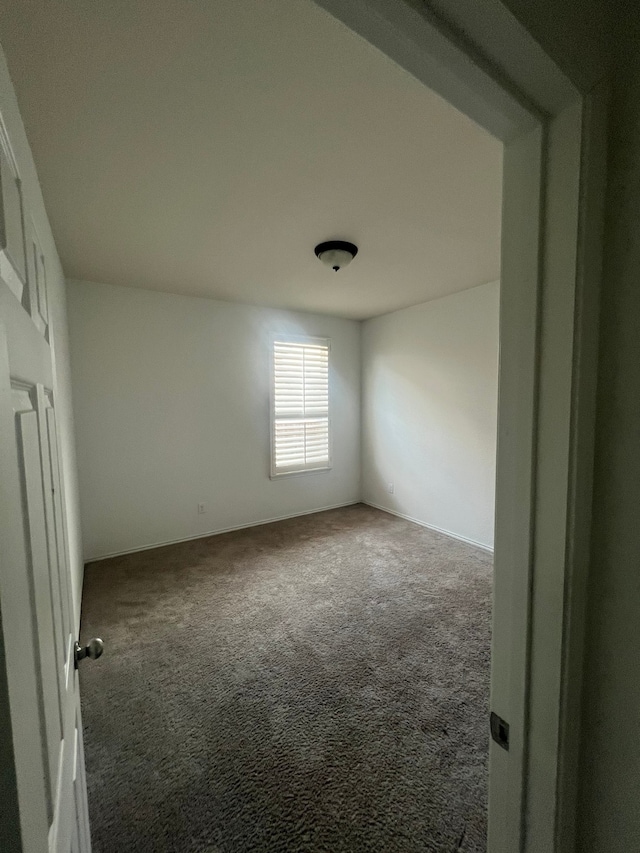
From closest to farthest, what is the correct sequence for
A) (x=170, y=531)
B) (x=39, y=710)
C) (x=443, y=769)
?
(x=39, y=710) < (x=443, y=769) < (x=170, y=531)

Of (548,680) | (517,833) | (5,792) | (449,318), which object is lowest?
(517,833)

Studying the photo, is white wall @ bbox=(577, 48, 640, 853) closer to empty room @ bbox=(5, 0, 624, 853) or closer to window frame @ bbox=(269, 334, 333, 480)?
empty room @ bbox=(5, 0, 624, 853)

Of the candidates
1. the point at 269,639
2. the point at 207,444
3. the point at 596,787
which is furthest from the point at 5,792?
the point at 207,444

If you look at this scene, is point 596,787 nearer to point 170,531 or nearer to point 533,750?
point 533,750

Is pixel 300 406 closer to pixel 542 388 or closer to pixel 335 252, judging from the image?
pixel 335 252

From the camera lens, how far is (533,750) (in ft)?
2.04

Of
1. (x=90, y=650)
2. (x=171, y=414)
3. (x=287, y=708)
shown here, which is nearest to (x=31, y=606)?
(x=90, y=650)

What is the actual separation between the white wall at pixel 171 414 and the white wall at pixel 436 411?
898 millimetres

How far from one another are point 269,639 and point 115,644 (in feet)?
3.01

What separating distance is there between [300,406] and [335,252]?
7.19 ft

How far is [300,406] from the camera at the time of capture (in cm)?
Answer: 425

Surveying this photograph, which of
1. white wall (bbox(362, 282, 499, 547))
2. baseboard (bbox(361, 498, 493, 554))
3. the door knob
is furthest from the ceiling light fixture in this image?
baseboard (bbox(361, 498, 493, 554))

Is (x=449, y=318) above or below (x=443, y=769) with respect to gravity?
above

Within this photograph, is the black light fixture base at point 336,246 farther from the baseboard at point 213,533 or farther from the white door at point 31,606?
the baseboard at point 213,533
